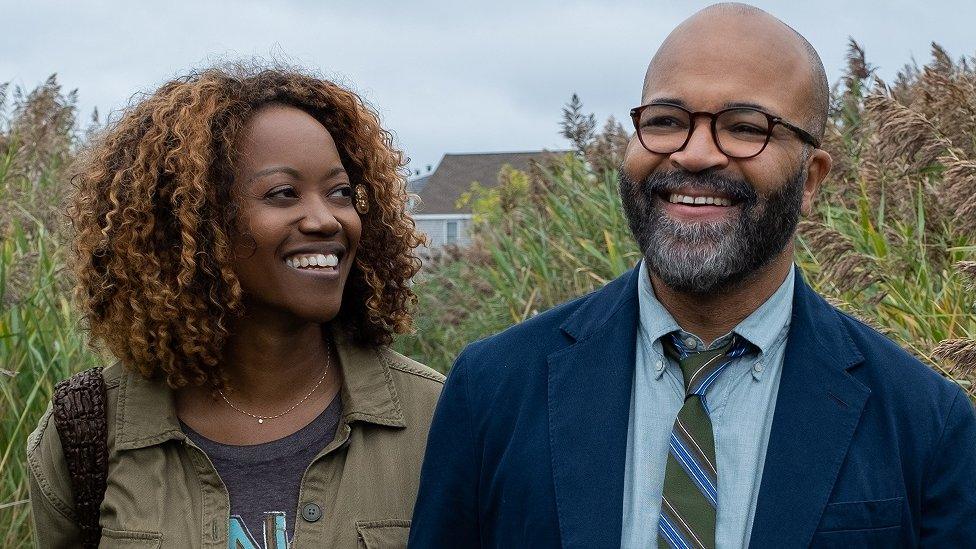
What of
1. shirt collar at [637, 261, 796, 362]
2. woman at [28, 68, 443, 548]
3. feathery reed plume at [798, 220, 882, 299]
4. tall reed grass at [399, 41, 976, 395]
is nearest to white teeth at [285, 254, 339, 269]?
woman at [28, 68, 443, 548]

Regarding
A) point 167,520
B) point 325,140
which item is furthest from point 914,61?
point 167,520

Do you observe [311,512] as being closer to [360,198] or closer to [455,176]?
[360,198]

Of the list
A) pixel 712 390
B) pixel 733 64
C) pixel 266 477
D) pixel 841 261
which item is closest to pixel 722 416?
pixel 712 390

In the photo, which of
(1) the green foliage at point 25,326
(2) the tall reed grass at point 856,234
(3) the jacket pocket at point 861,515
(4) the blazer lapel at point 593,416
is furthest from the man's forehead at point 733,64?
(1) the green foliage at point 25,326

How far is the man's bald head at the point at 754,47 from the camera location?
8.59ft

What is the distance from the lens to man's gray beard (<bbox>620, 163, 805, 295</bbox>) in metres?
2.54

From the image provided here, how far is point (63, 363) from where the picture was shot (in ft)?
16.1

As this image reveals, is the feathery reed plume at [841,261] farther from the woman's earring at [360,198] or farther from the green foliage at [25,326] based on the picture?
the green foliage at [25,326]

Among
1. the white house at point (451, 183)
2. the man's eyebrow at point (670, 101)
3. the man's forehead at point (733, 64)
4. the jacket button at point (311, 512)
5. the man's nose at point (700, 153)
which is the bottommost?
the jacket button at point (311, 512)

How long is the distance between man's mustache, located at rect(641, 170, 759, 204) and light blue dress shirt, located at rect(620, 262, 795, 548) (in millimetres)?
234

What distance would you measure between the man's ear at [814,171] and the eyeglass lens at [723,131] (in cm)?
20

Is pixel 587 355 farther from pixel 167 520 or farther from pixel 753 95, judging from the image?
pixel 167 520

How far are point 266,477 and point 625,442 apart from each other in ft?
3.41

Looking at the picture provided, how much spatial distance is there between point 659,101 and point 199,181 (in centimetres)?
124
